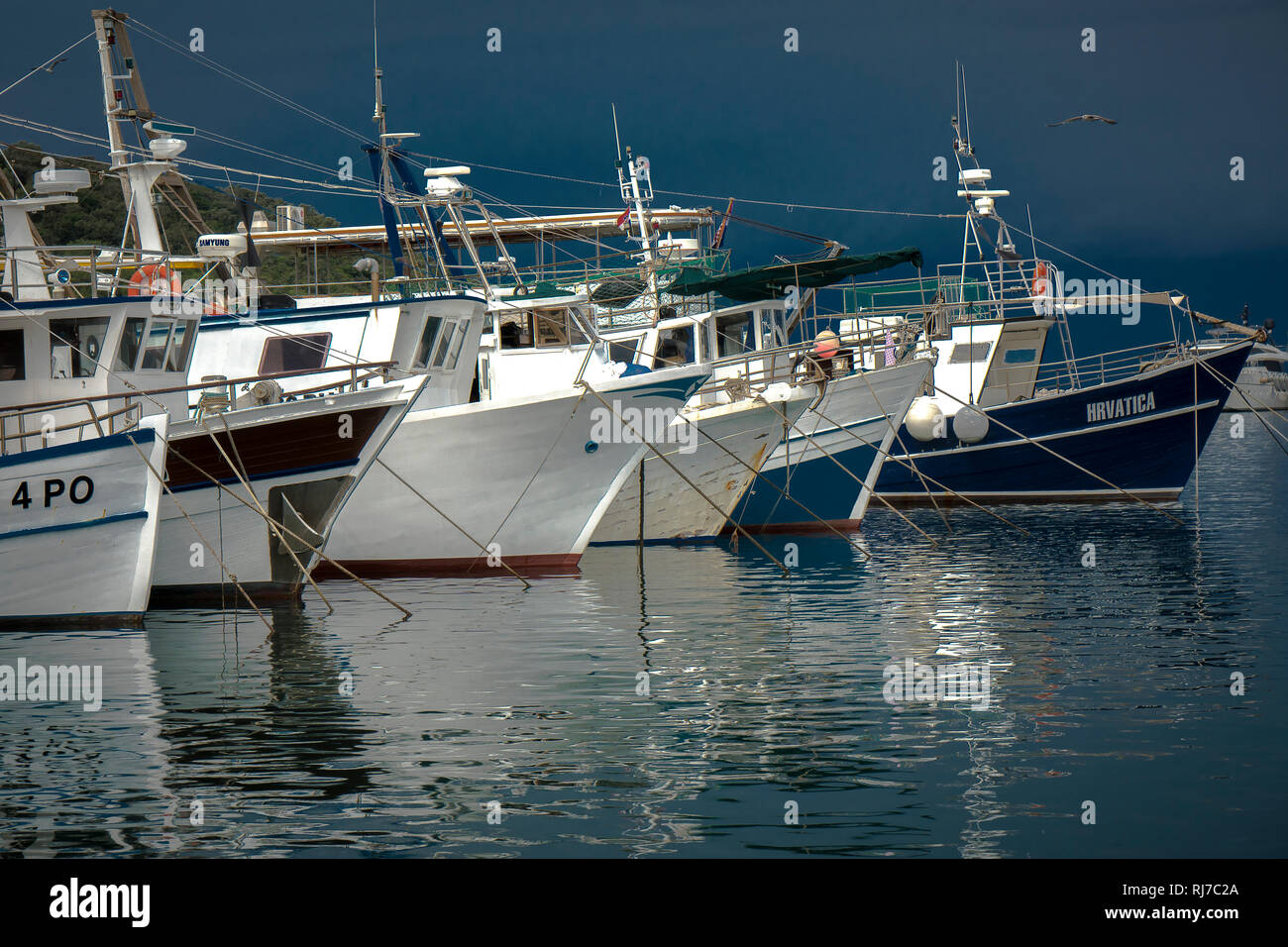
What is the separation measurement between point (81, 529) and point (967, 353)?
80.1 ft

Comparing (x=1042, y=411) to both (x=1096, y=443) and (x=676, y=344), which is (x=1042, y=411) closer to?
(x=1096, y=443)

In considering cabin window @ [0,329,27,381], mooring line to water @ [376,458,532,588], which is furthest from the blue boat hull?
cabin window @ [0,329,27,381]

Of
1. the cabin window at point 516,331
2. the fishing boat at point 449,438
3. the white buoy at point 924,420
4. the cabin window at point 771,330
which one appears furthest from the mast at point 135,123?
the white buoy at point 924,420

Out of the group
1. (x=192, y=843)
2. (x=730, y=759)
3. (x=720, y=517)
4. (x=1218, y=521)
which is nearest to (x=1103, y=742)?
(x=730, y=759)

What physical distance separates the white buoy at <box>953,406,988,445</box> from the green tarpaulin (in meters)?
7.43

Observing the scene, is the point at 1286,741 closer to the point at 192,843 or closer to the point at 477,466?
the point at 192,843

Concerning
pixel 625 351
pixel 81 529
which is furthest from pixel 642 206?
pixel 81 529

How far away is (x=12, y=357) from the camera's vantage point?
53.4 ft

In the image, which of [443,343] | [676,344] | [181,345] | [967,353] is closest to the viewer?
[181,345]

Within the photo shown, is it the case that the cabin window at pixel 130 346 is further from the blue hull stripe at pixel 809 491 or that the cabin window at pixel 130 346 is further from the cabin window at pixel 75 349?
the blue hull stripe at pixel 809 491

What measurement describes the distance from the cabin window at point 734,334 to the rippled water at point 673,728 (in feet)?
27.8

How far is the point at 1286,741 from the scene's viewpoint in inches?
370

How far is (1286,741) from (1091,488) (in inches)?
949

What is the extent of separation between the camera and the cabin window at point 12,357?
16.2m
